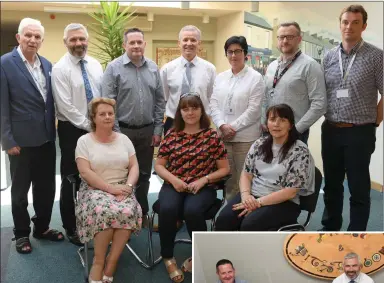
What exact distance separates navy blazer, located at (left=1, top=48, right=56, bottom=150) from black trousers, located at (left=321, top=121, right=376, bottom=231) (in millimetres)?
1722

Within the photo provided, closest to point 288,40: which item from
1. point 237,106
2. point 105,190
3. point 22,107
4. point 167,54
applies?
point 237,106

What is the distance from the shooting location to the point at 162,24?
2.30 metres

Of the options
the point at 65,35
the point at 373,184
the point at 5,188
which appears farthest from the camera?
the point at 373,184

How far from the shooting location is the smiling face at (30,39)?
220 centimetres

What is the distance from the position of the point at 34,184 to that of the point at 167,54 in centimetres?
120

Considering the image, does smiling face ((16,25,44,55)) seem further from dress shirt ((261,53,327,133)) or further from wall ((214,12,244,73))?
dress shirt ((261,53,327,133))

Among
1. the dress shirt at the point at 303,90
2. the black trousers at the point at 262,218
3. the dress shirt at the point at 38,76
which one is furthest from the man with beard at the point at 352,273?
the dress shirt at the point at 38,76

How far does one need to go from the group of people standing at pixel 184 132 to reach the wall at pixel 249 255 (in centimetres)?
50

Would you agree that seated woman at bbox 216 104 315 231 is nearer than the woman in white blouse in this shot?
Yes

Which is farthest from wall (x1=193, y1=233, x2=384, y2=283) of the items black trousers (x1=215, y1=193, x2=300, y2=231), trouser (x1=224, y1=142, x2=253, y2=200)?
trouser (x1=224, y1=142, x2=253, y2=200)

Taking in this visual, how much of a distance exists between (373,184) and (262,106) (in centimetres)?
84

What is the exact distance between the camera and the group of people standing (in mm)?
2215

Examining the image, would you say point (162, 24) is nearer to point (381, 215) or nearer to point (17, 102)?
point (17, 102)

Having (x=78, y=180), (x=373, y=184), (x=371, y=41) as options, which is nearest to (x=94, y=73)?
(x=78, y=180)
